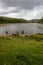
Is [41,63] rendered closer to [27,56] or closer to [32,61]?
[32,61]

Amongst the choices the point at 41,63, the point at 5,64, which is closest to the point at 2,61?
the point at 5,64

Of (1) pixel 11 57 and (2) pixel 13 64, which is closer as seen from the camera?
(2) pixel 13 64

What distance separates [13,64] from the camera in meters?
21.2

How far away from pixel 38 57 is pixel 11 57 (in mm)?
3129

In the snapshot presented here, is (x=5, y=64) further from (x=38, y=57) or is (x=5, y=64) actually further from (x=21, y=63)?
(x=38, y=57)

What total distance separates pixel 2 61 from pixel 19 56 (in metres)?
2.58

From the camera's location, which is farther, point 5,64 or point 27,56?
point 27,56

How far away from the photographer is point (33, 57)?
23.9 metres

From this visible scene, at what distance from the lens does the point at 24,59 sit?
22.8m

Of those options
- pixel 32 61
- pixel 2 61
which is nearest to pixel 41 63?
pixel 32 61

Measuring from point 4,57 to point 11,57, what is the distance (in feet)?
2.73

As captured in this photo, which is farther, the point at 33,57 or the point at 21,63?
the point at 33,57

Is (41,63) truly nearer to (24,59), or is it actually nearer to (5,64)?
(24,59)

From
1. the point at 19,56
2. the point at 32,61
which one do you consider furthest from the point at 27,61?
the point at 19,56
